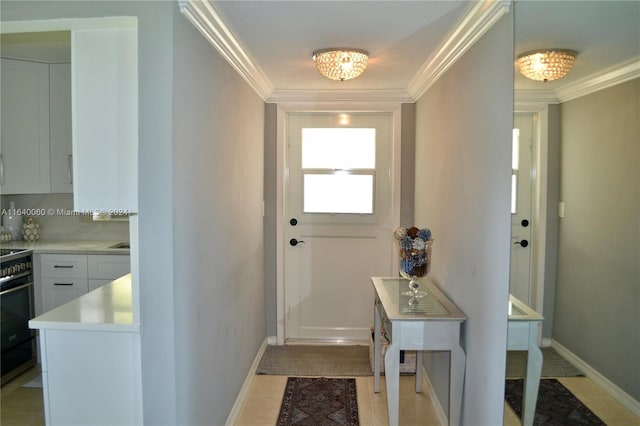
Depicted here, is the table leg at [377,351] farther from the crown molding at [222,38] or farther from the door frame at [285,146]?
the crown molding at [222,38]

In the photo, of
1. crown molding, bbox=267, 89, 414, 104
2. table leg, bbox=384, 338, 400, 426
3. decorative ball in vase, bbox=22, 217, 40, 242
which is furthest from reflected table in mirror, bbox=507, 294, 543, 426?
decorative ball in vase, bbox=22, 217, 40, 242

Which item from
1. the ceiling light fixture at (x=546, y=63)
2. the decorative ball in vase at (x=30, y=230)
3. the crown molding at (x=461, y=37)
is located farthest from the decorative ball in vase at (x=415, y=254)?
the decorative ball in vase at (x=30, y=230)

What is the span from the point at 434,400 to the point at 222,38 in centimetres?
254

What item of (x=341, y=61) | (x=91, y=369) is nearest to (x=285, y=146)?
(x=341, y=61)

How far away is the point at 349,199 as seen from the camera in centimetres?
381

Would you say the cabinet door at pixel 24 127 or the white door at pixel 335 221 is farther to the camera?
the white door at pixel 335 221

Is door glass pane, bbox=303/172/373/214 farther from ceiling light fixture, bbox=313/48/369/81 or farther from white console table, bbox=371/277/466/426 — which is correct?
white console table, bbox=371/277/466/426

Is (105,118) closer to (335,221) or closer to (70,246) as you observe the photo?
(70,246)

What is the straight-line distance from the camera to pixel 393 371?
2244 mm

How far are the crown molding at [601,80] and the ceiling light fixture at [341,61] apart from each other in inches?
51.0

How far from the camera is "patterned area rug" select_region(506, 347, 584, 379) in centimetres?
147

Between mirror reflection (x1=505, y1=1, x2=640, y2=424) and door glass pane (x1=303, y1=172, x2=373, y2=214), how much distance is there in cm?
220

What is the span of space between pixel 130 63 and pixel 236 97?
0.97 metres

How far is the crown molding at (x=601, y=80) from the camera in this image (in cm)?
124
